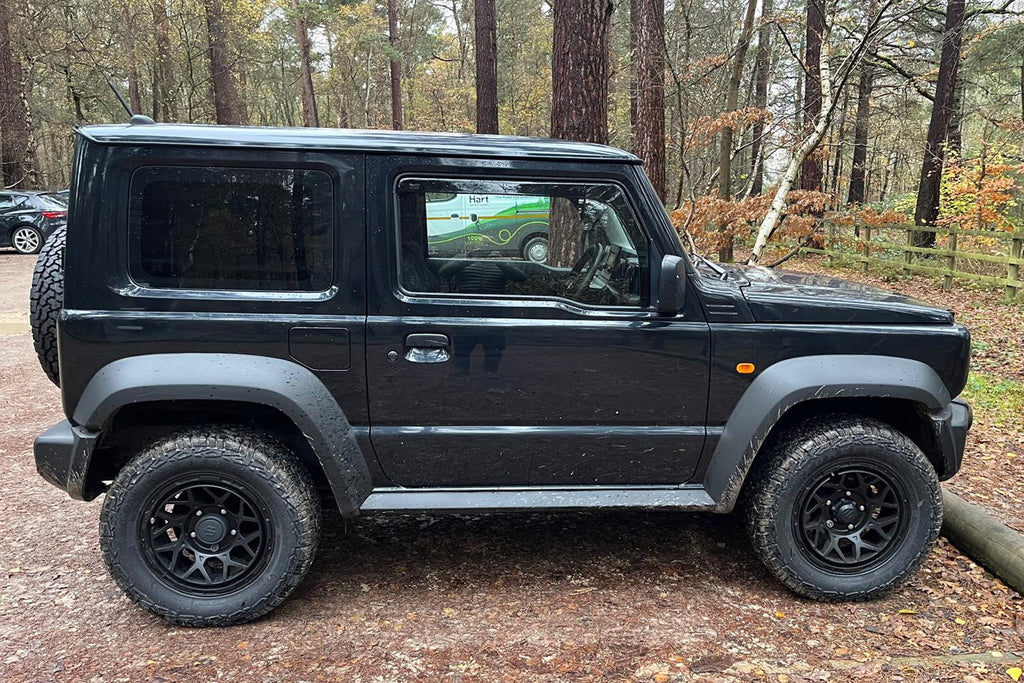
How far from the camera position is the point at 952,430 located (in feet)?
10.5

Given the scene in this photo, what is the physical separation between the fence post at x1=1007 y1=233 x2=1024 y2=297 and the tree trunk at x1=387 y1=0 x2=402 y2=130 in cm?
1957

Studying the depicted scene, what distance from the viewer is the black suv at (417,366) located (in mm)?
2854

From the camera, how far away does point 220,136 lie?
112 inches

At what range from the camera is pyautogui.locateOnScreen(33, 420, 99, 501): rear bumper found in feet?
9.43

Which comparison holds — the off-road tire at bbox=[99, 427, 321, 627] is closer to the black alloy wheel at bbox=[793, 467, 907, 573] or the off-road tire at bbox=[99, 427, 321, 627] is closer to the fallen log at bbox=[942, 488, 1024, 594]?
the black alloy wheel at bbox=[793, 467, 907, 573]

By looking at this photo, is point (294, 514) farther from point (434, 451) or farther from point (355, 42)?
point (355, 42)

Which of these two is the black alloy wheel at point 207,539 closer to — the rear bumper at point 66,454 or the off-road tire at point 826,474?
the rear bumper at point 66,454

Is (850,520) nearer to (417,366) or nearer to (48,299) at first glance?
(417,366)

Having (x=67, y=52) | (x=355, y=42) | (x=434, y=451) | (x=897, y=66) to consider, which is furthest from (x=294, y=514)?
(x=355, y=42)

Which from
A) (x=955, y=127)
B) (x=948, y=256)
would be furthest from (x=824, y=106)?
(x=955, y=127)

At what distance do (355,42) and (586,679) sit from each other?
32.3 m

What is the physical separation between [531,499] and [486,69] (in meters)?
13.0

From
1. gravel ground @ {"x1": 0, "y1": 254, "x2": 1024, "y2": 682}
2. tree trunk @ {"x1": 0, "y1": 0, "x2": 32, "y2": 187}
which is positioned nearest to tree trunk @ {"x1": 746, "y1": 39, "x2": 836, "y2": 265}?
gravel ground @ {"x1": 0, "y1": 254, "x2": 1024, "y2": 682}

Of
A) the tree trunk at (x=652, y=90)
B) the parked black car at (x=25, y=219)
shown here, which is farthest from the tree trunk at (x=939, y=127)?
the parked black car at (x=25, y=219)
